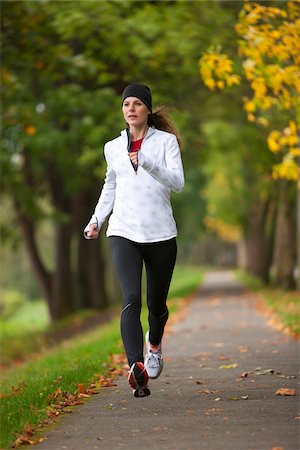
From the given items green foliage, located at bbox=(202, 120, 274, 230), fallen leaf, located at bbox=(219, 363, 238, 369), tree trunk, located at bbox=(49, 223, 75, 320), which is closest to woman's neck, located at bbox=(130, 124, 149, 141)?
fallen leaf, located at bbox=(219, 363, 238, 369)

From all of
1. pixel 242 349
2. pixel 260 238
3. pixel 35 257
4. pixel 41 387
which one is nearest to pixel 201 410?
pixel 41 387

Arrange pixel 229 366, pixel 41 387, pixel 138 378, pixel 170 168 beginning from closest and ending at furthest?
pixel 138 378 → pixel 170 168 → pixel 41 387 → pixel 229 366

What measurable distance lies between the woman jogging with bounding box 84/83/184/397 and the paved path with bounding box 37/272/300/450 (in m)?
0.35

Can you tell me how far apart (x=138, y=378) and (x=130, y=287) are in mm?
644

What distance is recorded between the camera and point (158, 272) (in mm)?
6547

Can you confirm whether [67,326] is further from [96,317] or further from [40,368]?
[40,368]

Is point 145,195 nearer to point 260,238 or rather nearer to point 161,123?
point 161,123

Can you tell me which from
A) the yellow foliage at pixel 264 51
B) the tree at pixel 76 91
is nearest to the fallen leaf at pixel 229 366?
the yellow foliage at pixel 264 51

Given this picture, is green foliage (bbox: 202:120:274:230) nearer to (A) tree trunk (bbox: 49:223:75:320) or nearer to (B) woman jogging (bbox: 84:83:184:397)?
(A) tree trunk (bbox: 49:223:75:320)

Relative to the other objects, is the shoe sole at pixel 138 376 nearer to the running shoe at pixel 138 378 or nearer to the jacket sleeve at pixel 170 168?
the running shoe at pixel 138 378

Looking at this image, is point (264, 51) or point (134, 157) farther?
point (264, 51)

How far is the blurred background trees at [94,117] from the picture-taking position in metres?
15.4

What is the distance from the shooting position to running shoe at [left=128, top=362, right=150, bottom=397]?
6113mm

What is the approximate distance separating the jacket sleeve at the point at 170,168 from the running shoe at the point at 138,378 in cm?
126
